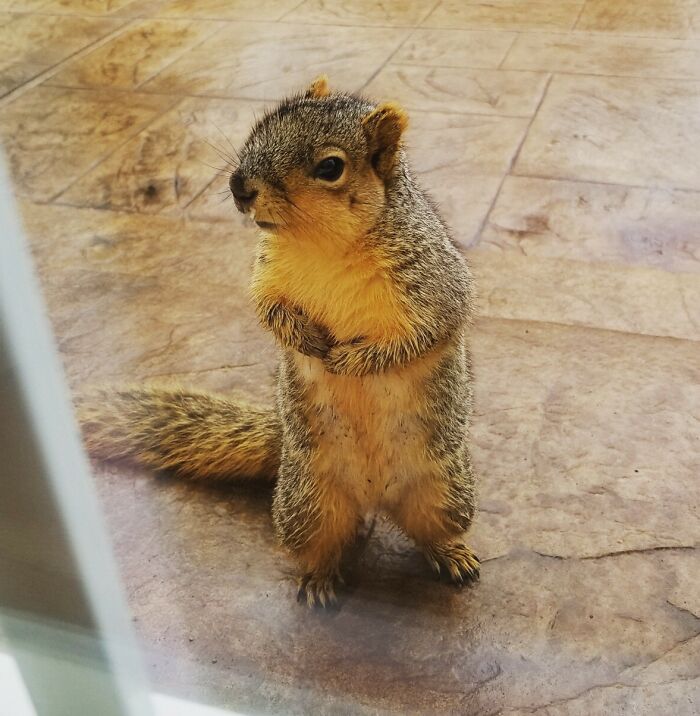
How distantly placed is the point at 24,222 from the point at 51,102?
1.01m

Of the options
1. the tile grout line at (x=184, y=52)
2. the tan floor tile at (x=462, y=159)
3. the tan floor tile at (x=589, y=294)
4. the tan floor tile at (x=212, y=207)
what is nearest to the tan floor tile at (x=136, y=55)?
the tile grout line at (x=184, y=52)

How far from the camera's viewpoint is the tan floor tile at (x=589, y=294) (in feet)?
7.99

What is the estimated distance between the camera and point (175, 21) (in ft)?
14.9

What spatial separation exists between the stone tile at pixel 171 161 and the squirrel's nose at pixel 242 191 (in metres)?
1.69

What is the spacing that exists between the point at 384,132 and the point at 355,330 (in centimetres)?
33

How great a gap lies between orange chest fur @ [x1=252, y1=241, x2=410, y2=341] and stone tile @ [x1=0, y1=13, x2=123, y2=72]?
10.1 ft

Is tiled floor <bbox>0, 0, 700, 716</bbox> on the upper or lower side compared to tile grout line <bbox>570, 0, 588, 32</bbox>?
lower

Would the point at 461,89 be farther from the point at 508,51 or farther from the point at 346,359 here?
the point at 346,359

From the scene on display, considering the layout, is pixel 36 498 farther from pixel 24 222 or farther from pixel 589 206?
pixel 589 206

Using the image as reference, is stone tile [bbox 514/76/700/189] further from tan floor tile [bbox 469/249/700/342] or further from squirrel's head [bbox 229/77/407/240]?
squirrel's head [bbox 229/77/407/240]

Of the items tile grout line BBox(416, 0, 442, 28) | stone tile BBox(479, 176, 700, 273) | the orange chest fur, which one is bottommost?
stone tile BBox(479, 176, 700, 273)

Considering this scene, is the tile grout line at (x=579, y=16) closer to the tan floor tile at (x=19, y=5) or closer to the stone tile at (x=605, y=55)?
the stone tile at (x=605, y=55)

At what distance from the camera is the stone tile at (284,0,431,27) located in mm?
4414

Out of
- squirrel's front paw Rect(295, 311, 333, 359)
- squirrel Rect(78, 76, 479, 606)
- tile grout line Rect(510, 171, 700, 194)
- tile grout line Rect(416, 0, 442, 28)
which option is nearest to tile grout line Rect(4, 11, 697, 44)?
tile grout line Rect(416, 0, 442, 28)
